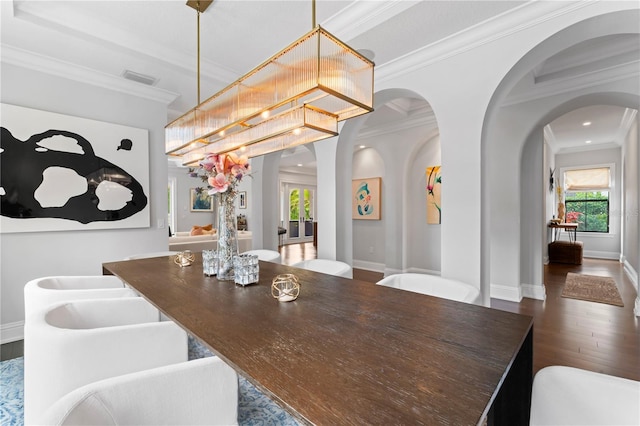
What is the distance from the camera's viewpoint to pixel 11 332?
2713 mm

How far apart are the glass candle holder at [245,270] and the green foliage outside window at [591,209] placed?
378 inches

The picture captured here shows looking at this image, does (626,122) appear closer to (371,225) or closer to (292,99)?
(371,225)

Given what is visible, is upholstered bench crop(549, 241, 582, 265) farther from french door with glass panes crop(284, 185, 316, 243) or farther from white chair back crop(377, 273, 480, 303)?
french door with glass panes crop(284, 185, 316, 243)

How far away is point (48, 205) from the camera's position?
2850 millimetres

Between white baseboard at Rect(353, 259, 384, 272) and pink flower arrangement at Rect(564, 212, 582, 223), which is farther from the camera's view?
pink flower arrangement at Rect(564, 212, 582, 223)

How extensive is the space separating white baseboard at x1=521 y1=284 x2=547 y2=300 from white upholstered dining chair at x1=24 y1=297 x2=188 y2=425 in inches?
173

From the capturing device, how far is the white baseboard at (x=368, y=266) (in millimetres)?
5668

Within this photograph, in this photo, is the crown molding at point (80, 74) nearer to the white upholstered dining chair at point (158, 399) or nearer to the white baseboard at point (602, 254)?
the white upholstered dining chair at point (158, 399)

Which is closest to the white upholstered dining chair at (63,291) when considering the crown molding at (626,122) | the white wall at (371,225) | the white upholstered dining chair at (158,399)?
the white upholstered dining chair at (158,399)

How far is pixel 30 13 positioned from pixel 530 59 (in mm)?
3730

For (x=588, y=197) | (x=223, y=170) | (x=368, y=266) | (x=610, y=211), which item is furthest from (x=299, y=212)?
(x=223, y=170)

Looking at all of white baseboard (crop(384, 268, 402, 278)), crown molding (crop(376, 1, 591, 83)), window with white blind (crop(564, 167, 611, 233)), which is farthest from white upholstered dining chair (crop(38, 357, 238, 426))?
window with white blind (crop(564, 167, 611, 233))

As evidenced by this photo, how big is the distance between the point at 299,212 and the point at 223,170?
894 cm

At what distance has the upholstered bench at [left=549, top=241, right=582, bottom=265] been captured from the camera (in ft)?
20.8
